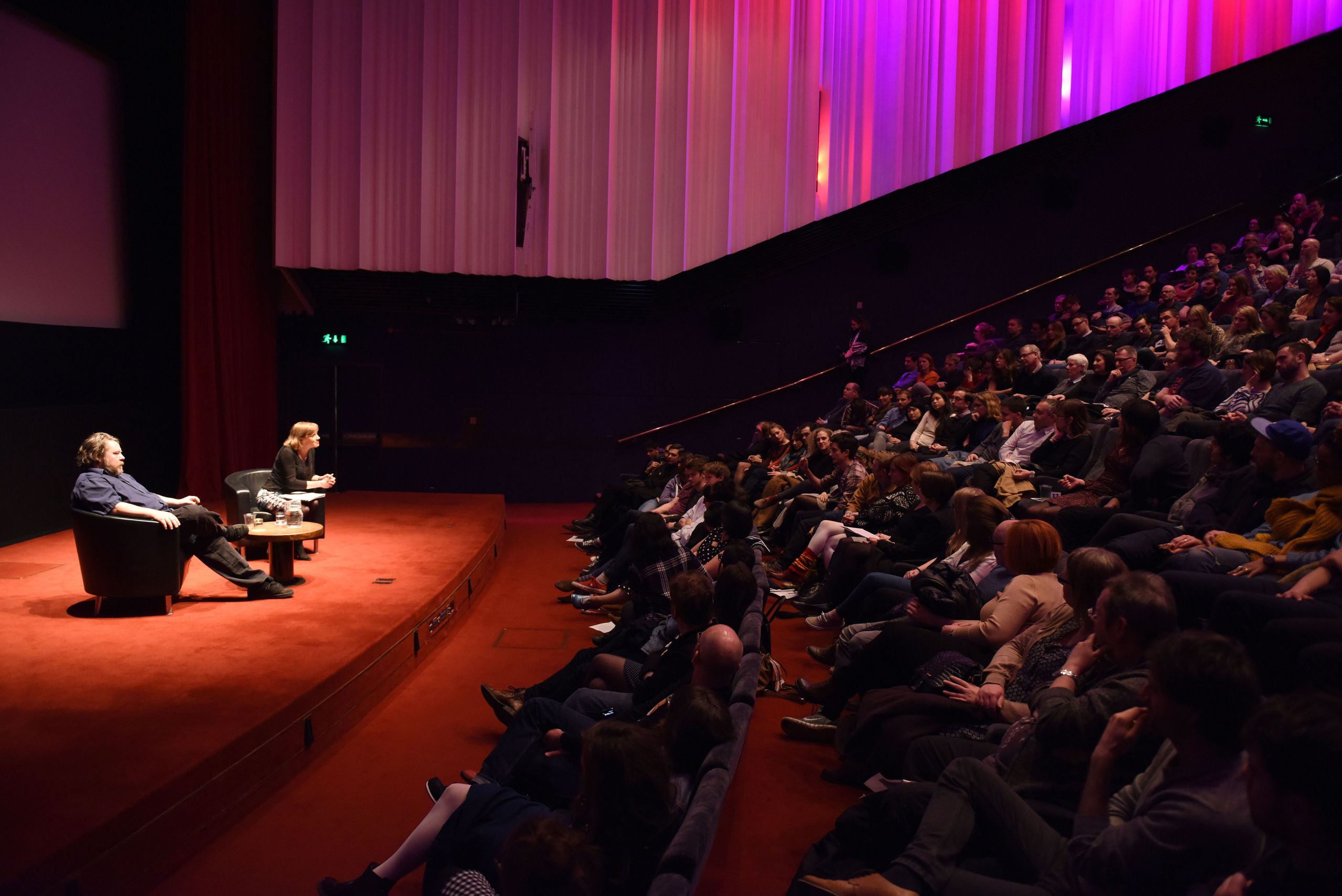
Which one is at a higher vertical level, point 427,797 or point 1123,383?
point 1123,383

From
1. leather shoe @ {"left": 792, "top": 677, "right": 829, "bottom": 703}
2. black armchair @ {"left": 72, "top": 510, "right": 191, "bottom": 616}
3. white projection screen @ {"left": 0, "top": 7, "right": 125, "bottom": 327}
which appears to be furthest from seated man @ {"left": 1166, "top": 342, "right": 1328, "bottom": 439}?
white projection screen @ {"left": 0, "top": 7, "right": 125, "bottom": 327}

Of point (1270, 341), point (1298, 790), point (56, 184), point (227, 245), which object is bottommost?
point (1298, 790)

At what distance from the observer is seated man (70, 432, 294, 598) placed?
4.18 m

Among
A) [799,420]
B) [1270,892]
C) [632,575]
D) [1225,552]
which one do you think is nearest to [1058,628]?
[1225,552]

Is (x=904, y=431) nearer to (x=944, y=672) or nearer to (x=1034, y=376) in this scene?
(x=1034, y=376)

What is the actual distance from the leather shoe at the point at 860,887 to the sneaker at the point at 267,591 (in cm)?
347

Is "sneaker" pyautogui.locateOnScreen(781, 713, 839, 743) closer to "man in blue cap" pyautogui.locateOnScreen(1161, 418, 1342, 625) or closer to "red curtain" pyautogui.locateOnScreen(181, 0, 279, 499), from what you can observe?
"man in blue cap" pyautogui.locateOnScreen(1161, 418, 1342, 625)

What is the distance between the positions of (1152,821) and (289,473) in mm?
5200

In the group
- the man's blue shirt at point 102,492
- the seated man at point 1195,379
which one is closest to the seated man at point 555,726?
the man's blue shirt at point 102,492

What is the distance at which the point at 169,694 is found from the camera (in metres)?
3.21

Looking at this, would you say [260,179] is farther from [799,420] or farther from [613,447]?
[799,420]

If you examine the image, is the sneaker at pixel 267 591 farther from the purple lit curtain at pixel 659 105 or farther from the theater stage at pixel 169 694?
the purple lit curtain at pixel 659 105

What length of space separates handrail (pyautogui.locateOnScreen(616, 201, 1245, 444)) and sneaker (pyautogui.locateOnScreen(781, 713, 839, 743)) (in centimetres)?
675

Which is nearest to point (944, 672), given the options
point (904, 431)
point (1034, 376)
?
point (1034, 376)
